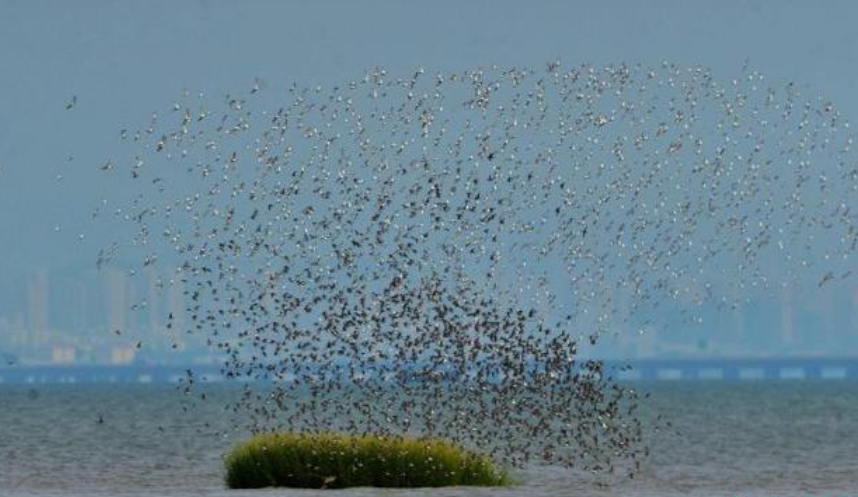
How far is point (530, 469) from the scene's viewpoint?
172 ft

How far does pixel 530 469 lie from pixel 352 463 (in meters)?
14.1

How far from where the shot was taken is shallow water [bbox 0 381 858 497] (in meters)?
45.4

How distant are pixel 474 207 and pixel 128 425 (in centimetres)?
7563

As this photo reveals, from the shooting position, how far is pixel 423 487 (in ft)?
127

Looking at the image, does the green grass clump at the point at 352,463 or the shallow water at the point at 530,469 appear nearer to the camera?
the green grass clump at the point at 352,463

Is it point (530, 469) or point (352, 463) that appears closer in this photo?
point (352, 463)

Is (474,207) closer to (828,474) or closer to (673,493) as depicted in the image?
(673,493)

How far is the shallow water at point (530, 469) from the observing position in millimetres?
45375

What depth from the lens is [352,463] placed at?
39.0m

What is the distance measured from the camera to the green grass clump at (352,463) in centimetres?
3900

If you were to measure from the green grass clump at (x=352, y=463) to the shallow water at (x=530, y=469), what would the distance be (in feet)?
3.30

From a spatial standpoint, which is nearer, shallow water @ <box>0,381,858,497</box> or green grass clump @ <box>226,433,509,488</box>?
green grass clump @ <box>226,433,509,488</box>

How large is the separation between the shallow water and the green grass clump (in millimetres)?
1005

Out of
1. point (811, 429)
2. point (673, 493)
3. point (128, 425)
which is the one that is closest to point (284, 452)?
point (673, 493)
